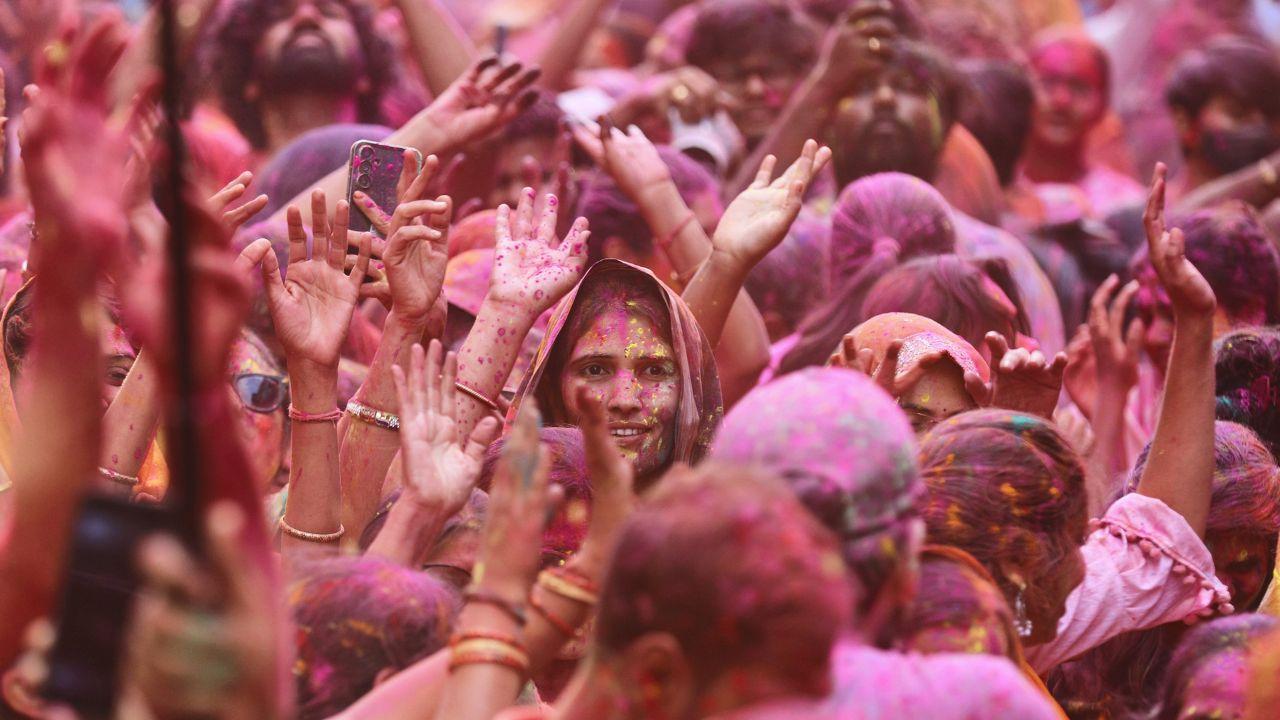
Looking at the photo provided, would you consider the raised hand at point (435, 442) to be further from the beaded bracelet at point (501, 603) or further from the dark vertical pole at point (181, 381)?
the dark vertical pole at point (181, 381)

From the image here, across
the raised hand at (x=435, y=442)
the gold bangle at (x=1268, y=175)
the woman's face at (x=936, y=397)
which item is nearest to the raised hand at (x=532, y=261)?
the raised hand at (x=435, y=442)

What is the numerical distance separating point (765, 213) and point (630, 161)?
515mm

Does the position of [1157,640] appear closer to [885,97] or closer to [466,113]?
[466,113]

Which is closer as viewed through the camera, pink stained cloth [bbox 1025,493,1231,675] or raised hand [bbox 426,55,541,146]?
pink stained cloth [bbox 1025,493,1231,675]

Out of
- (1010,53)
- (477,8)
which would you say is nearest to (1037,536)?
(1010,53)

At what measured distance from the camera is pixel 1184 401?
3.46 metres

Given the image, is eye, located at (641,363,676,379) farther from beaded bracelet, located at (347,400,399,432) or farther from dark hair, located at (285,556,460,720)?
dark hair, located at (285,556,460,720)

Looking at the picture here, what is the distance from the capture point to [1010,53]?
715 centimetres

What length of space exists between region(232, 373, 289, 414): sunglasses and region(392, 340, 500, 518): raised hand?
0.91 m

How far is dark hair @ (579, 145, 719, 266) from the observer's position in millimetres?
4773

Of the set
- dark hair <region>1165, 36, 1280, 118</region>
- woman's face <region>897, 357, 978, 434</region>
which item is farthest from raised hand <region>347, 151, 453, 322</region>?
dark hair <region>1165, 36, 1280, 118</region>

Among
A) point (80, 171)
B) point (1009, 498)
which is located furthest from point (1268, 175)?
point (80, 171)

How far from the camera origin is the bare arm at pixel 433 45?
558cm

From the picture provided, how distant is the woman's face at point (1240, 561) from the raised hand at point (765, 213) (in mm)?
1178
